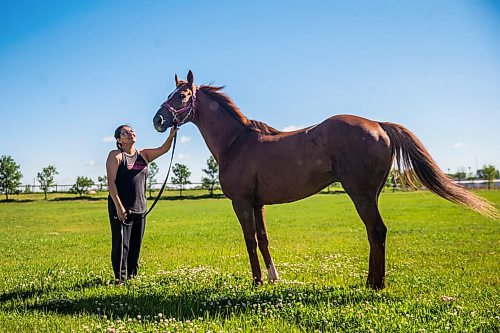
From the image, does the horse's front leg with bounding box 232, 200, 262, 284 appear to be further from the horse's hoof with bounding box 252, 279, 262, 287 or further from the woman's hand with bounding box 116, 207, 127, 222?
the woman's hand with bounding box 116, 207, 127, 222

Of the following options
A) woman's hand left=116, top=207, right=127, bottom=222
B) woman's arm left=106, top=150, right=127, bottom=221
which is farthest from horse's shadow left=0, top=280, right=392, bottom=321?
woman's arm left=106, top=150, right=127, bottom=221

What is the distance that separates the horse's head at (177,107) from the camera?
7039 millimetres

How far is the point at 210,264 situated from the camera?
30.4ft

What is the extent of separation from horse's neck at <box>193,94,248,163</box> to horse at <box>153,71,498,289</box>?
2 cm

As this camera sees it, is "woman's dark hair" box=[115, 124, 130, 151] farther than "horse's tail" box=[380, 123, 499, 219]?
Yes

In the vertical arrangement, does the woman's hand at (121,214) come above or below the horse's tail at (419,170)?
below

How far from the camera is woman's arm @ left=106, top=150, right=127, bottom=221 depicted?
711 centimetres

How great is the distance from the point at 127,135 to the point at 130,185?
0.96 m

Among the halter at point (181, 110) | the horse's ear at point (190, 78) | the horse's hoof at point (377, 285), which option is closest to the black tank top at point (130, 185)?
the halter at point (181, 110)

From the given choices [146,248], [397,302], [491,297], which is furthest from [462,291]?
[146,248]

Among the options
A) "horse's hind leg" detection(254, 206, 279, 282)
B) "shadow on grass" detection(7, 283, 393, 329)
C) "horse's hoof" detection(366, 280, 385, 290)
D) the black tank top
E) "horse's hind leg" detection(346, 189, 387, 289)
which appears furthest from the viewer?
the black tank top

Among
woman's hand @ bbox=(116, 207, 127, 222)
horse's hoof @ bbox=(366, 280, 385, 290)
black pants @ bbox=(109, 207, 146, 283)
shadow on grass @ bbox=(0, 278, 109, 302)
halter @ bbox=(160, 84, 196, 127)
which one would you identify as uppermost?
halter @ bbox=(160, 84, 196, 127)

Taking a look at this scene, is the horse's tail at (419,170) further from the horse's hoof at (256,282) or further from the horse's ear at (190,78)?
the horse's ear at (190,78)

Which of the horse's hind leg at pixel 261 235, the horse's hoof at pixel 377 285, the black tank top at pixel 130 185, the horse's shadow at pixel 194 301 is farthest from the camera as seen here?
the black tank top at pixel 130 185
